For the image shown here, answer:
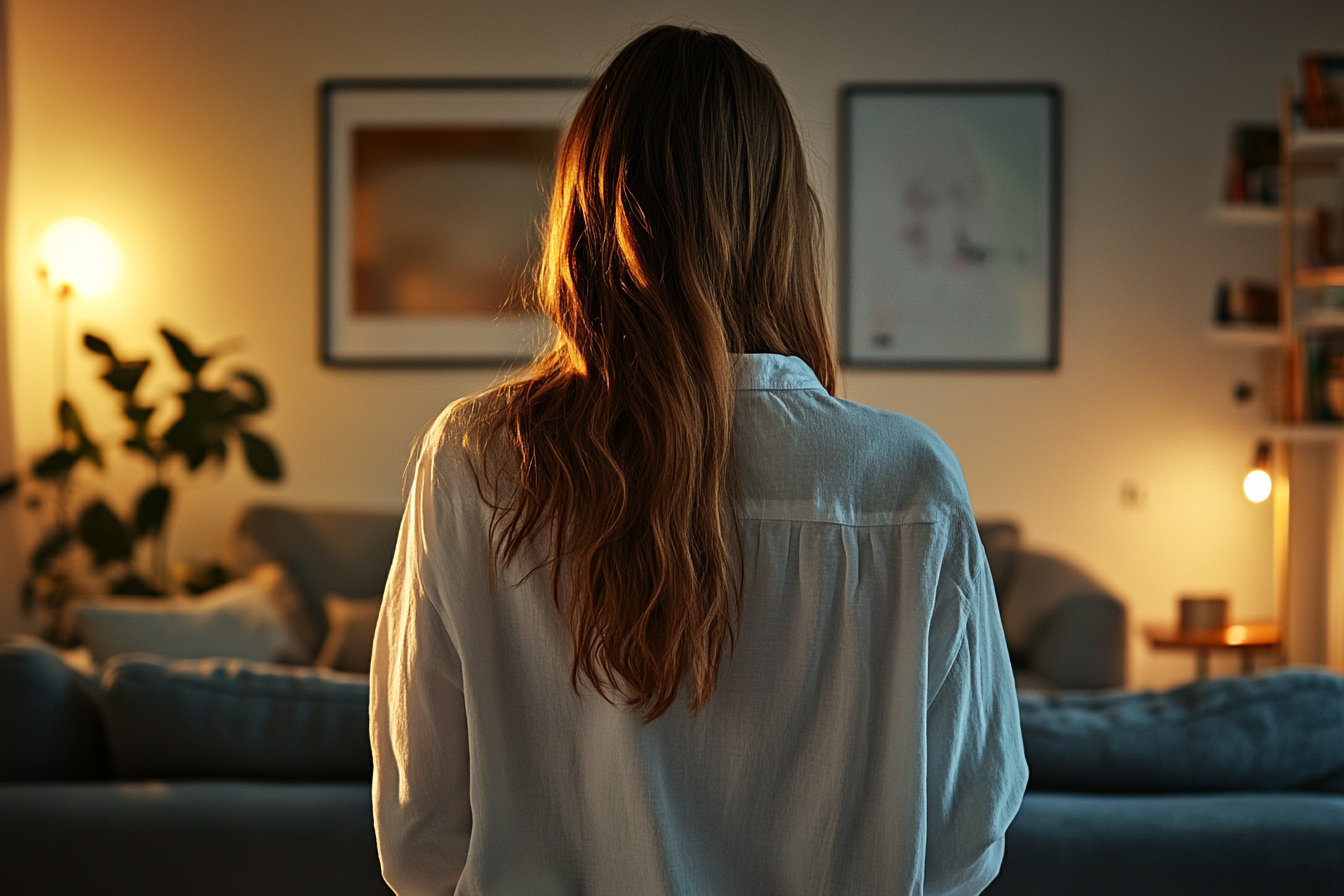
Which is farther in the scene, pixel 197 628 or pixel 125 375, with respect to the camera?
pixel 125 375

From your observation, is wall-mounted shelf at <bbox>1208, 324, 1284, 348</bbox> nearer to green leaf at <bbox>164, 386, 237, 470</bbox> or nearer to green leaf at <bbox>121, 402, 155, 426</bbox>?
green leaf at <bbox>164, 386, 237, 470</bbox>

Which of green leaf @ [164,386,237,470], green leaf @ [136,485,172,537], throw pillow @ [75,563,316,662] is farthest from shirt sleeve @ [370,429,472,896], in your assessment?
green leaf @ [136,485,172,537]

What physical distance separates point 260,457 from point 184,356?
399 millimetres

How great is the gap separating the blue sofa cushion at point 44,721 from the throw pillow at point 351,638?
155cm

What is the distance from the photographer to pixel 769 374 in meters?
0.78

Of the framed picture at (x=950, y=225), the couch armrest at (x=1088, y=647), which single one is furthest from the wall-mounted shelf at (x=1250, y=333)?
the couch armrest at (x=1088, y=647)

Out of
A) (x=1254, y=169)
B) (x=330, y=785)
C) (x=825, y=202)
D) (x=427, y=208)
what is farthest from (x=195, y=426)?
(x=1254, y=169)

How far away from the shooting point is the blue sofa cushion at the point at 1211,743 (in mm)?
1184

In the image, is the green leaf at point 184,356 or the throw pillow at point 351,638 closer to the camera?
the throw pillow at point 351,638

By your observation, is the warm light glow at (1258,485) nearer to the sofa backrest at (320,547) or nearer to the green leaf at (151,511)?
the sofa backrest at (320,547)

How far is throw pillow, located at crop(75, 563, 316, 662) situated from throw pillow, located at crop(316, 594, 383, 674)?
0.10 meters

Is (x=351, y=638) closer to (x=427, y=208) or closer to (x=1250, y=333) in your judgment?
(x=427, y=208)

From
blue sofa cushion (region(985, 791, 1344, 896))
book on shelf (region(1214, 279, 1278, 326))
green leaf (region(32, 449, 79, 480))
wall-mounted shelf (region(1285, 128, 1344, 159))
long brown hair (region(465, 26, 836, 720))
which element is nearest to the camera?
long brown hair (region(465, 26, 836, 720))

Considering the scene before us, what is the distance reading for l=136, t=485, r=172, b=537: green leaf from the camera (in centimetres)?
347
